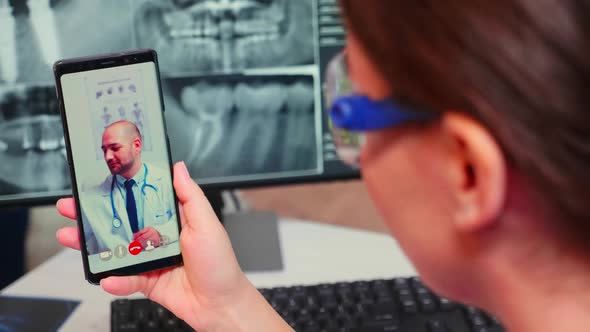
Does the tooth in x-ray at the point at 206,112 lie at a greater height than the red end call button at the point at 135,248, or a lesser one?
greater

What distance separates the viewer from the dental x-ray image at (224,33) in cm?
74

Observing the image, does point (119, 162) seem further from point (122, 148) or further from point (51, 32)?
point (51, 32)

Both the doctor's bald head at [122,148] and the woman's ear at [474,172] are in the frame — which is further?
the doctor's bald head at [122,148]

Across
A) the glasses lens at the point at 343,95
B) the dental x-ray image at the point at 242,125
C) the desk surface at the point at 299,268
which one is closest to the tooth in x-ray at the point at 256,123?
the dental x-ray image at the point at 242,125

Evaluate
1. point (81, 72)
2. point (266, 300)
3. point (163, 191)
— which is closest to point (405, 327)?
point (266, 300)

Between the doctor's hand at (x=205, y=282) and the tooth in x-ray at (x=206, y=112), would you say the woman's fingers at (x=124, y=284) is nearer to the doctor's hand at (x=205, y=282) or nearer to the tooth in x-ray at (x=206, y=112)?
the doctor's hand at (x=205, y=282)

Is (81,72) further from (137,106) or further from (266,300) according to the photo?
(266,300)

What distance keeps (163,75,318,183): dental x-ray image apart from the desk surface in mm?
115

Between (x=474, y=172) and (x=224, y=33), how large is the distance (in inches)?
16.2

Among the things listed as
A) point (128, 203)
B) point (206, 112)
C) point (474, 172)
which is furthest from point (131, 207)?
point (474, 172)

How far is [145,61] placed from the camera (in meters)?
0.60

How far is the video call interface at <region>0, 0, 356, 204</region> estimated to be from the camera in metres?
0.72

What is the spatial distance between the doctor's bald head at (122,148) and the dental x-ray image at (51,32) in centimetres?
17

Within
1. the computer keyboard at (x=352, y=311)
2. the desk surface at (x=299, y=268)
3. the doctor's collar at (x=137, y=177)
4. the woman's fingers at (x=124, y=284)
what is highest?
the doctor's collar at (x=137, y=177)
